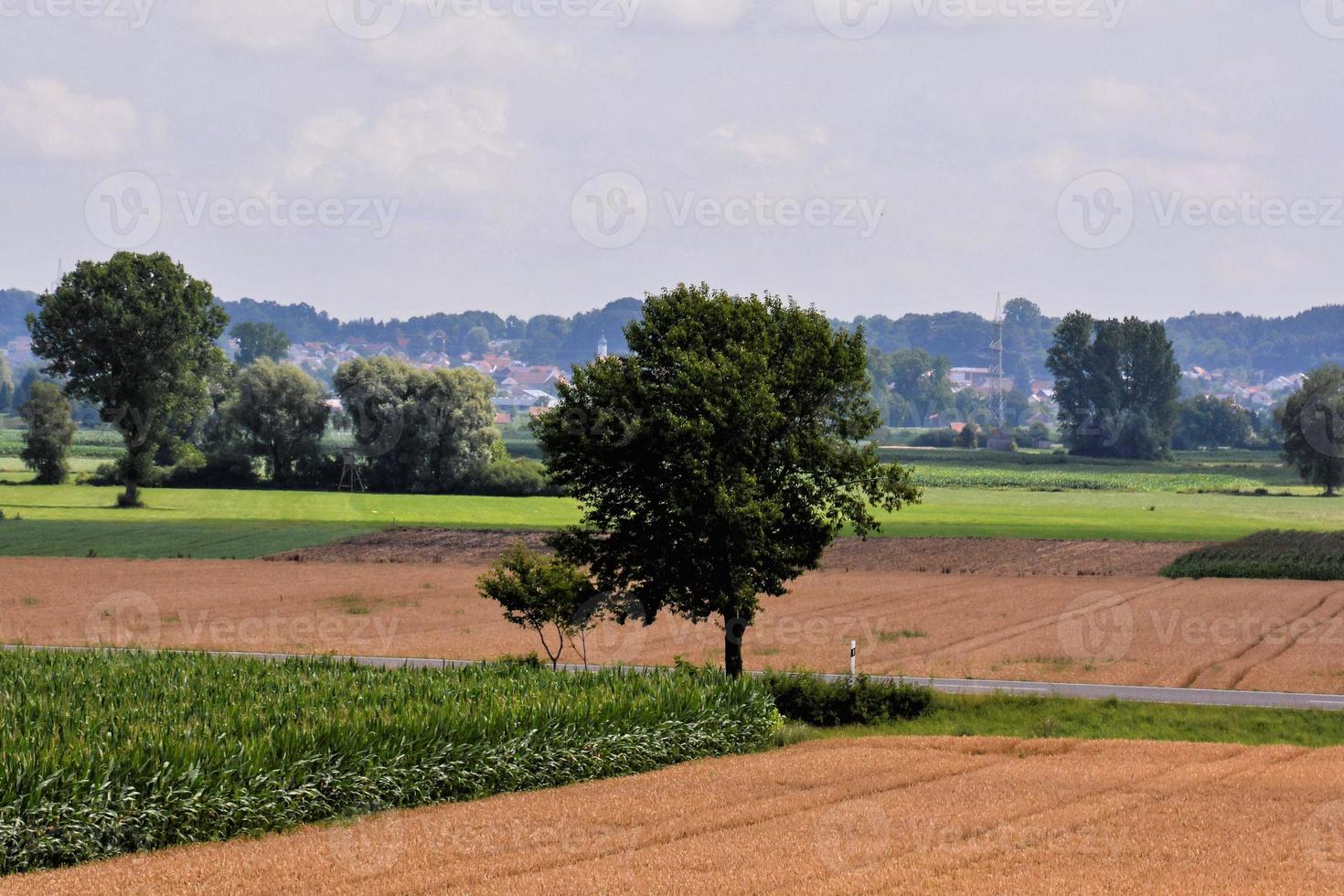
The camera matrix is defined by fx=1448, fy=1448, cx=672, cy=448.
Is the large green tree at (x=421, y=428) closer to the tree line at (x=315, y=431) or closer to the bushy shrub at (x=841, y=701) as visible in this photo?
the tree line at (x=315, y=431)

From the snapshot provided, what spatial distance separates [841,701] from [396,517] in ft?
225

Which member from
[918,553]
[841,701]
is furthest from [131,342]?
[841,701]

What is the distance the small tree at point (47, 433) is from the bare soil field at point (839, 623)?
58.2 metres

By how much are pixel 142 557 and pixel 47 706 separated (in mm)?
53892

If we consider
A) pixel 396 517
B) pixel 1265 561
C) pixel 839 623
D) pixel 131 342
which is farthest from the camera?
pixel 131 342

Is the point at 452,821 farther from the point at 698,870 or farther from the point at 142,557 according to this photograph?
the point at 142,557

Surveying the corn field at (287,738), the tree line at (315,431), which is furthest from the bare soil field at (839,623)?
the tree line at (315,431)

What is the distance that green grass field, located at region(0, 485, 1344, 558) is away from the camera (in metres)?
85.2

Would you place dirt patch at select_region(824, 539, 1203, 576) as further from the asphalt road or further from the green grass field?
the asphalt road

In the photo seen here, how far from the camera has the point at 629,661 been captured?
45.2m

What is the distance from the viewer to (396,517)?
10031cm

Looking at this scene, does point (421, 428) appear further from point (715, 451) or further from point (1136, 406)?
point (1136, 406)

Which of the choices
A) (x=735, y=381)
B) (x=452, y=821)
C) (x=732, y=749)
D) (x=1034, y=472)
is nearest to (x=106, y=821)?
(x=452, y=821)

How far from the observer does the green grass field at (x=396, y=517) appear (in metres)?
85.2
